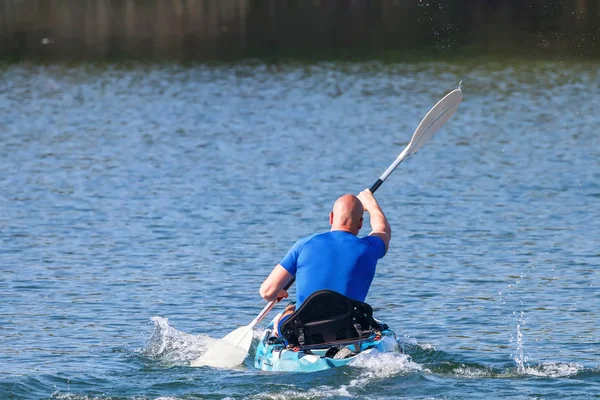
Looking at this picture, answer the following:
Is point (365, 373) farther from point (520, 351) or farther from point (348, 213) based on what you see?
point (520, 351)

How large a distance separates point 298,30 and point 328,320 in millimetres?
48216

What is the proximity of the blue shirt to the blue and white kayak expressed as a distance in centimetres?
44

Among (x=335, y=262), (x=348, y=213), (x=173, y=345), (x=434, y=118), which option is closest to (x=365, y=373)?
(x=335, y=262)

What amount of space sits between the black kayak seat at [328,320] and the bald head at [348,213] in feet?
2.11

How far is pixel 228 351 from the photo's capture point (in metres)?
11.6

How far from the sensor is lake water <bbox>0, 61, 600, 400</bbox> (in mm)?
10867

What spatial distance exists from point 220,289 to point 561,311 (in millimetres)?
4128

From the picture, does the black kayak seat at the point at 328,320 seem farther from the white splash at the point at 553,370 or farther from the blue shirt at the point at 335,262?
the white splash at the point at 553,370

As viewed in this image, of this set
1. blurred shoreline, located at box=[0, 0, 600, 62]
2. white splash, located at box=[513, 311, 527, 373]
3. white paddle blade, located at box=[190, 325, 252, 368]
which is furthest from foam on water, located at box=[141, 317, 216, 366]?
blurred shoreline, located at box=[0, 0, 600, 62]

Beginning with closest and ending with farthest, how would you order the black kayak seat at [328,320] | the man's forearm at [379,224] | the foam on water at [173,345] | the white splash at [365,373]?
the white splash at [365,373]
the black kayak seat at [328,320]
the man's forearm at [379,224]
the foam on water at [173,345]

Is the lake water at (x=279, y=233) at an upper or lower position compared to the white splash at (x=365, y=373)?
lower

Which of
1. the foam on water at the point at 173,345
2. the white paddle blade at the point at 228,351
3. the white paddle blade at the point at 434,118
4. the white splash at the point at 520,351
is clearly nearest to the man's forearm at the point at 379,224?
the white splash at the point at 520,351

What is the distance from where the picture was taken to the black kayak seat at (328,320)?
32.7 ft

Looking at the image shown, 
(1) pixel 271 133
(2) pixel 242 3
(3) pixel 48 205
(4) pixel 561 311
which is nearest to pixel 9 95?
(1) pixel 271 133
